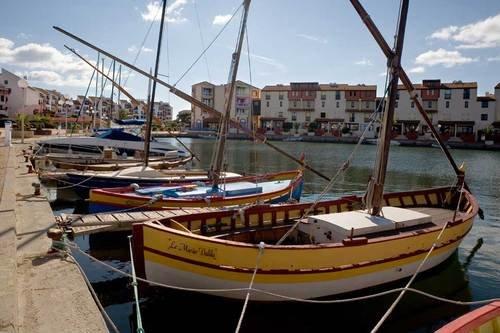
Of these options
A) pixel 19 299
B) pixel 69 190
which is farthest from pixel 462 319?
pixel 69 190

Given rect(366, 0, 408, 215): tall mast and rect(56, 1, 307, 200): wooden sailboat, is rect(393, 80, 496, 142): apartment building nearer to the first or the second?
rect(56, 1, 307, 200): wooden sailboat

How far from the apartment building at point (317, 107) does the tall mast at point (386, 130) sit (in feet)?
292

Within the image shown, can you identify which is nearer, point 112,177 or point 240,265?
point 240,265

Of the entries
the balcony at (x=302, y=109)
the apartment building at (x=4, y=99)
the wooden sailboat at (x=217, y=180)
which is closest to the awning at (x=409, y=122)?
the balcony at (x=302, y=109)

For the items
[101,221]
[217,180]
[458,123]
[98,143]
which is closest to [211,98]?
Answer: [458,123]

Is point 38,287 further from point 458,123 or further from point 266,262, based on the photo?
point 458,123

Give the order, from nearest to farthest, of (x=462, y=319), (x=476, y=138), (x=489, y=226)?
(x=462, y=319) < (x=489, y=226) < (x=476, y=138)

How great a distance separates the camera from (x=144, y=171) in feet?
66.7

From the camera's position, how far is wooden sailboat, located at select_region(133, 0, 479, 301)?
8.72 m

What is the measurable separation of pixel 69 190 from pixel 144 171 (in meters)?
5.57

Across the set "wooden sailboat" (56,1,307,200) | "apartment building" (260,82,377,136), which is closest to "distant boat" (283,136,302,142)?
"apartment building" (260,82,377,136)

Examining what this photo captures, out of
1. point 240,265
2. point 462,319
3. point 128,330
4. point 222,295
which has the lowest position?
point 128,330

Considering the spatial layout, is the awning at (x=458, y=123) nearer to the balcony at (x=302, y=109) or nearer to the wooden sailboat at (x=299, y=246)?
the balcony at (x=302, y=109)

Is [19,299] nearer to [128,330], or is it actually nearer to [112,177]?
[128,330]
